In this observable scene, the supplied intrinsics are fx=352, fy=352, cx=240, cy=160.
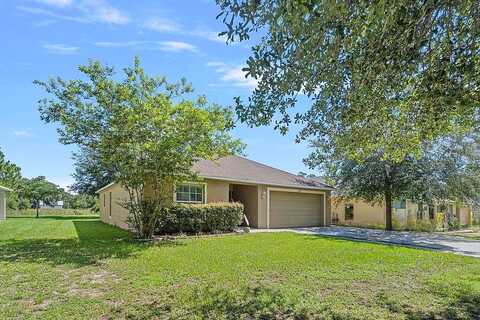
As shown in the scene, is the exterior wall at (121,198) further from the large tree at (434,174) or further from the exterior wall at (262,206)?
the large tree at (434,174)

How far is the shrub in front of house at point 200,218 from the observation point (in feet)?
46.5

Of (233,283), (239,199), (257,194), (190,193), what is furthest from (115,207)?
(233,283)

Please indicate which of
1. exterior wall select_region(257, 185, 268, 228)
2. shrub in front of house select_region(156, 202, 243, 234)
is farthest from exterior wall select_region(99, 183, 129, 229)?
exterior wall select_region(257, 185, 268, 228)

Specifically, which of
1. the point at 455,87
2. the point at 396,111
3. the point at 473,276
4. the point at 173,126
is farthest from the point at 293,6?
the point at 173,126

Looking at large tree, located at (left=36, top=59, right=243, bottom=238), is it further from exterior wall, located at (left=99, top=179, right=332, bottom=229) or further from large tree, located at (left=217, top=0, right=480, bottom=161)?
large tree, located at (left=217, top=0, right=480, bottom=161)

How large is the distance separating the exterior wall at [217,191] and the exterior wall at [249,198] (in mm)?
2341

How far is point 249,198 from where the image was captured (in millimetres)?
19609

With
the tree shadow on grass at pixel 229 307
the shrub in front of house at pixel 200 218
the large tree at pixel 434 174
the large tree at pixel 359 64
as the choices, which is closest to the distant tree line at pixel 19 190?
the shrub in front of house at pixel 200 218

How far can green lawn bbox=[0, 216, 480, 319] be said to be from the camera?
16.6 feet

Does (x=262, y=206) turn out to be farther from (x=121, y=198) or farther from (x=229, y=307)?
(x=229, y=307)

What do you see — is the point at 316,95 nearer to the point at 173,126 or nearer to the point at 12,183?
the point at 173,126

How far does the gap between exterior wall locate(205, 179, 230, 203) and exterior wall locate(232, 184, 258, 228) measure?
7.68ft

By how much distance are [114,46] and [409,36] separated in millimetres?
9253

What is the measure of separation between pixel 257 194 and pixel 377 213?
32.5 ft
